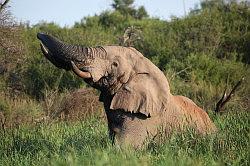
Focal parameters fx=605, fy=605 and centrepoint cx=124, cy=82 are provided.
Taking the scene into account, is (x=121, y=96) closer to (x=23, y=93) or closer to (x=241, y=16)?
(x=23, y=93)

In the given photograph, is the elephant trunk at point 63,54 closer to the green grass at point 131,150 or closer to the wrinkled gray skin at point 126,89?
the wrinkled gray skin at point 126,89

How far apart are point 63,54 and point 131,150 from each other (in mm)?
1761

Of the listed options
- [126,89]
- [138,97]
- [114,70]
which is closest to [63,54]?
[114,70]

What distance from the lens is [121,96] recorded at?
7.86m

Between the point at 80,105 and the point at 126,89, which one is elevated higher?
the point at 126,89

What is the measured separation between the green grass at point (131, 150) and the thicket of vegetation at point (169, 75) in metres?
0.01

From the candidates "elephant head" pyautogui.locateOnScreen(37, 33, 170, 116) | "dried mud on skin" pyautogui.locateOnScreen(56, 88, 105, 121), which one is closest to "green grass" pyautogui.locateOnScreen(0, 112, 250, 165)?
"elephant head" pyautogui.locateOnScreen(37, 33, 170, 116)

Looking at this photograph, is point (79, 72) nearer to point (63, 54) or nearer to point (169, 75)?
point (63, 54)

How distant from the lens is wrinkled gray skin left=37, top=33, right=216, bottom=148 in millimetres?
7609

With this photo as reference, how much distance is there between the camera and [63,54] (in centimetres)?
755

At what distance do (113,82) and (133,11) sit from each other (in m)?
42.3

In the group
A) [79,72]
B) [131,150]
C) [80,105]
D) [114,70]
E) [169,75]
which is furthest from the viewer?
[169,75]

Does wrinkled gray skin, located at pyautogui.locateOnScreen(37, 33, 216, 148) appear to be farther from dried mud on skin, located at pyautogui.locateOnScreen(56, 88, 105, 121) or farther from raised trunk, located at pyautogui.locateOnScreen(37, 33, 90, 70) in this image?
dried mud on skin, located at pyautogui.locateOnScreen(56, 88, 105, 121)

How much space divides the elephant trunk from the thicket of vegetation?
101 centimetres
